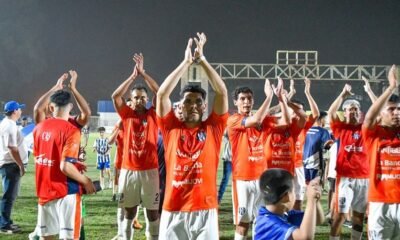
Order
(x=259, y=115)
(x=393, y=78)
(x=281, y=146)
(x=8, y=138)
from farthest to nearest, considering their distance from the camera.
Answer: (x=8, y=138)
(x=281, y=146)
(x=259, y=115)
(x=393, y=78)

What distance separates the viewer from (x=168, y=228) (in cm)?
486

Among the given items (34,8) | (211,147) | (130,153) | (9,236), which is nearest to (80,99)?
(130,153)

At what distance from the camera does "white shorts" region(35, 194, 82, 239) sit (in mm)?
5854

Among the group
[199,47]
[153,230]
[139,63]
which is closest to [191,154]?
[199,47]

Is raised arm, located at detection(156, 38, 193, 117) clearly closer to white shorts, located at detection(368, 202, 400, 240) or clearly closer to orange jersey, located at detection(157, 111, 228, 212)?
orange jersey, located at detection(157, 111, 228, 212)

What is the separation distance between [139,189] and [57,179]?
71.0 inches

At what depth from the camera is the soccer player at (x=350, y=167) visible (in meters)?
7.59

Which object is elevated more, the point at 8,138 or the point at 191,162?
the point at 8,138

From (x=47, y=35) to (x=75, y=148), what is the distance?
222 ft

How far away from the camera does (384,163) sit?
5.68 meters

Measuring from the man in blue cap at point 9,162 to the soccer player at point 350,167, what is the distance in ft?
18.4

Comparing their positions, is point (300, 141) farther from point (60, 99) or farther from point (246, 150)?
point (60, 99)

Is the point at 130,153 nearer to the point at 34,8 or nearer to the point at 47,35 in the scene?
the point at 34,8

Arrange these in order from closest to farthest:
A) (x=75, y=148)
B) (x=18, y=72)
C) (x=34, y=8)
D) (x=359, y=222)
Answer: (x=75, y=148), (x=359, y=222), (x=34, y=8), (x=18, y=72)
